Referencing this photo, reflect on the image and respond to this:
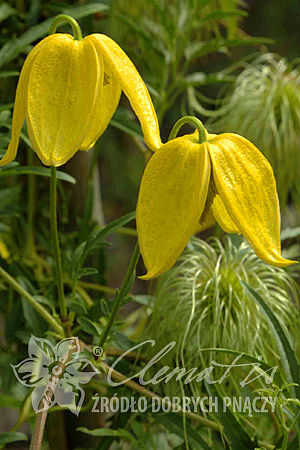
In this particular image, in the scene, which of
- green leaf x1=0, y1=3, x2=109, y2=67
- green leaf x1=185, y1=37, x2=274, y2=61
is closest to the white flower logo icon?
green leaf x1=0, y1=3, x2=109, y2=67

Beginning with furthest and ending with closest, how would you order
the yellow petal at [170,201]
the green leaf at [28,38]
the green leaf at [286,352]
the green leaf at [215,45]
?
the green leaf at [215,45] → the green leaf at [28,38] → the green leaf at [286,352] → the yellow petal at [170,201]

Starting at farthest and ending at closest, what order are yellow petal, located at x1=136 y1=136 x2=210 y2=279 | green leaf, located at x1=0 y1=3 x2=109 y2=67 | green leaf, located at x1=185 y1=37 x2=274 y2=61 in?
green leaf, located at x1=185 y1=37 x2=274 y2=61
green leaf, located at x1=0 y1=3 x2=109 y2=67
yellow petal, located at x1=136 y1=136 x2=210 y2=279

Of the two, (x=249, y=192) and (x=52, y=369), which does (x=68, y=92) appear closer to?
(x=249, y=192)

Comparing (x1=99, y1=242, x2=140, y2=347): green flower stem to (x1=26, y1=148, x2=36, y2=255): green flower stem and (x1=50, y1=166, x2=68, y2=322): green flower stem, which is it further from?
(x1=26, y1=148, x2=36, y2=255): green flower stem

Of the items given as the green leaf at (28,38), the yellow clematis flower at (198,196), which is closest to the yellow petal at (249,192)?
the yellow clematis flower at (198,196)

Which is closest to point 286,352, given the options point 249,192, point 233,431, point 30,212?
point 233,431

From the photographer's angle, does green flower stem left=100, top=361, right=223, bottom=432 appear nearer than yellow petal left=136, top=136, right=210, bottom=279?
No

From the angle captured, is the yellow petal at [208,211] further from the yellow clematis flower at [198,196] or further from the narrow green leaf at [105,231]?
the narrow green leaf at [105,231]
